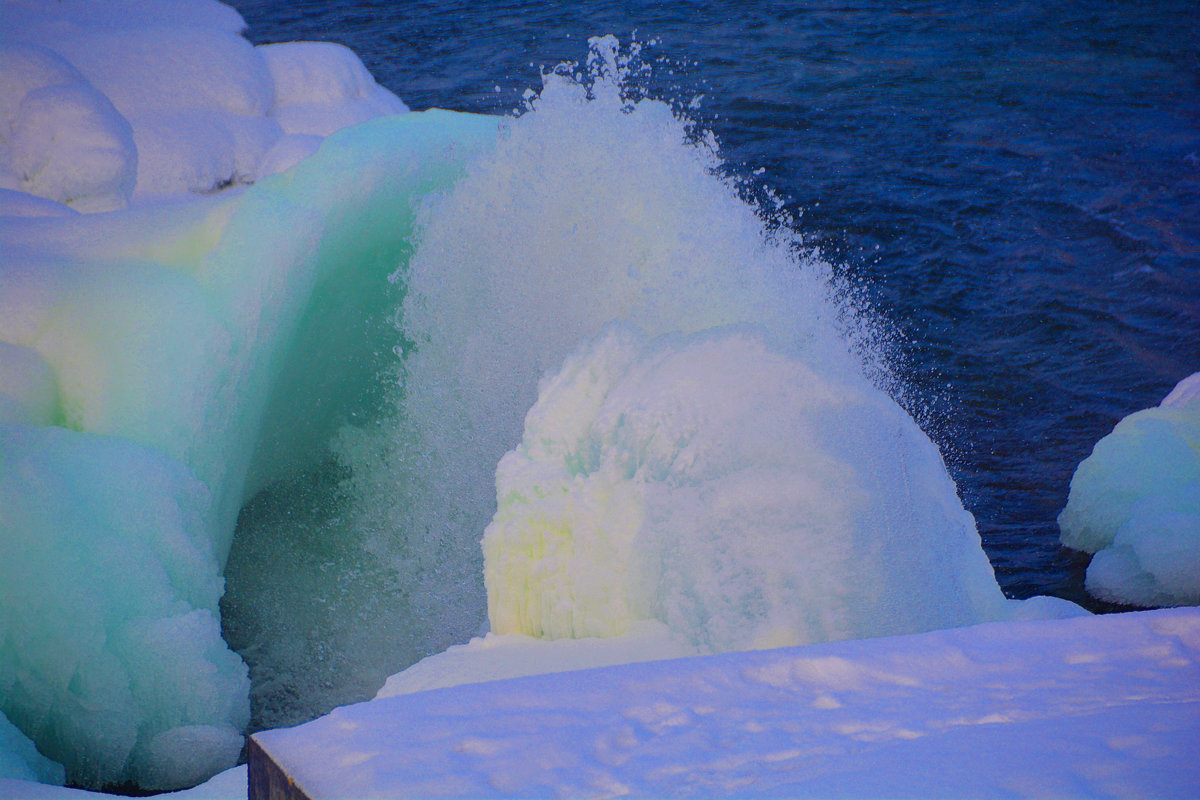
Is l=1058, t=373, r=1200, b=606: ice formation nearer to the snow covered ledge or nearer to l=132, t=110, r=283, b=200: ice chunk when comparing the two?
the snow covered ledge

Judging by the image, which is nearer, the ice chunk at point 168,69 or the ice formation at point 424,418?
the ice formation at point 424,418

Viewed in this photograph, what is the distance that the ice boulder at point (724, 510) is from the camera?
245 cm

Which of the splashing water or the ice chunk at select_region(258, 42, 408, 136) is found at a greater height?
the ice chunk at select_region(258, 42, 408, 136)

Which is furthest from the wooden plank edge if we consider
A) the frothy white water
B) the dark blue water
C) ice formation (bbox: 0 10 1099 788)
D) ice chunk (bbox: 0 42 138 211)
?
ice chunk (bbox: 0 42 138 211)

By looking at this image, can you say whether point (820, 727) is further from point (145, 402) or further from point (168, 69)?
point (168, 69)

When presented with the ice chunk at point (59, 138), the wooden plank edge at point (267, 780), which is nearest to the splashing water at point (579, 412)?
A: the wooden plank edge at point (267, 780)

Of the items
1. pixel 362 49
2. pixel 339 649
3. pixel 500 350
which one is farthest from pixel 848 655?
pixel 362 49

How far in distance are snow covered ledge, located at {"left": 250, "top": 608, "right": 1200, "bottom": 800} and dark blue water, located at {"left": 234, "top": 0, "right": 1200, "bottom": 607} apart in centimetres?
259

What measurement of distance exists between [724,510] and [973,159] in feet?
22.3

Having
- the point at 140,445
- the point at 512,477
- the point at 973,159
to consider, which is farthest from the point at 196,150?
the point at 973,159

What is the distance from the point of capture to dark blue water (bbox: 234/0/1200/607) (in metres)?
5.41

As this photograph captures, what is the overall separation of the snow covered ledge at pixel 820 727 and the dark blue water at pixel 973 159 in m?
2.59

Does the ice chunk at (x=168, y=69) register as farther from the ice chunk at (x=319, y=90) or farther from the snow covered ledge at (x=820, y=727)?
the snow covered ledge at (x=820, y=727)

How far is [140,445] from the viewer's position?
3.26m
